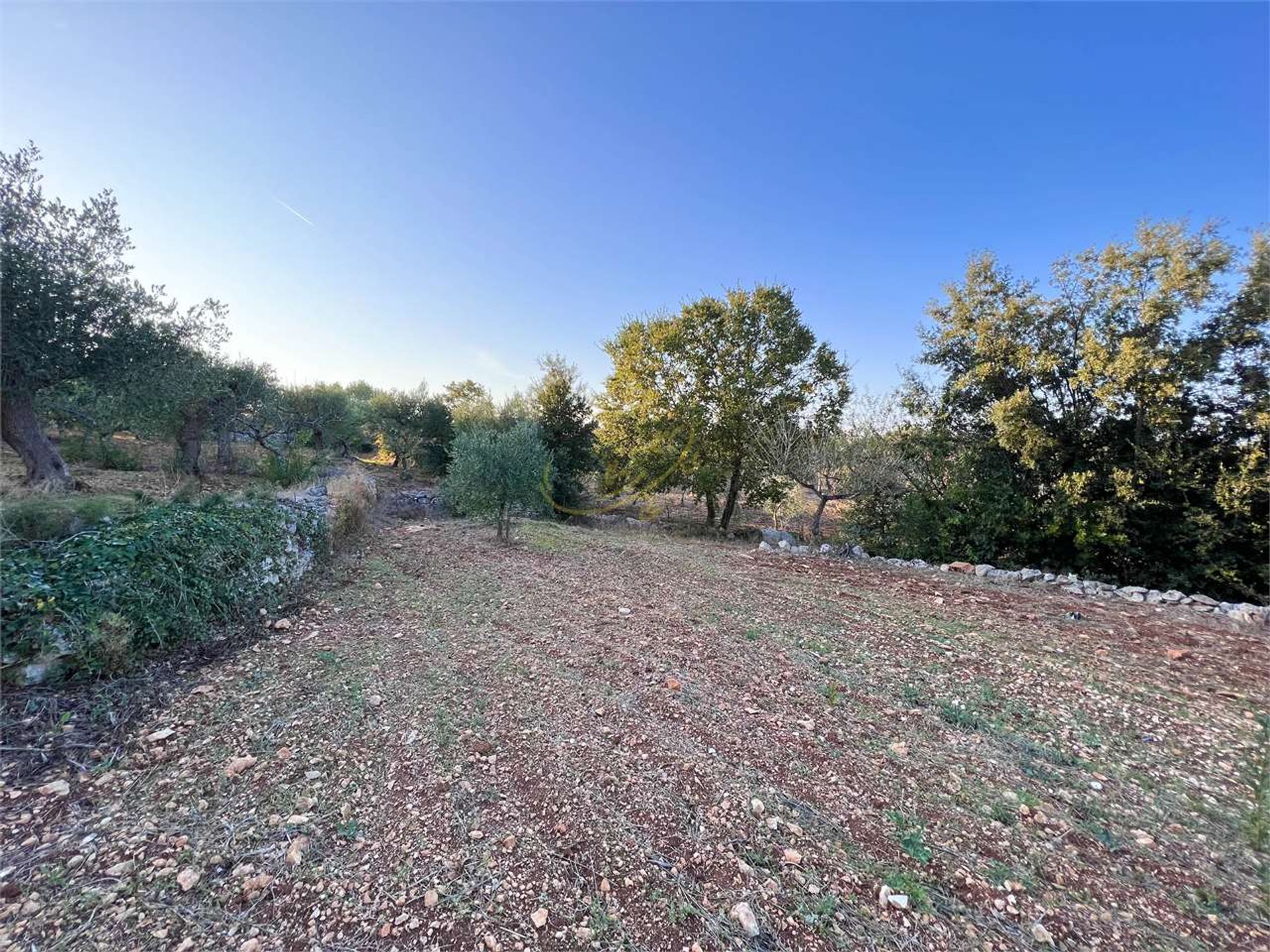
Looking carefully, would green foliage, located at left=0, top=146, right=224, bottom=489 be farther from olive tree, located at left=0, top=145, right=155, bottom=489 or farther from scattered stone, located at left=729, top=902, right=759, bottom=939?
Result: scattered stone, located at left=729, top=902, right=759, bottom=939

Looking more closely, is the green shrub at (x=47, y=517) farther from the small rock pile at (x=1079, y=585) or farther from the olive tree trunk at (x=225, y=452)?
the olive tree trunk at (x=225, y=452)

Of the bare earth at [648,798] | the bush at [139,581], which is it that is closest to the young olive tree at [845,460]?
the bare earth at [648,798]

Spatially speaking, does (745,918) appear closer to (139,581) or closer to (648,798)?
(648,798)

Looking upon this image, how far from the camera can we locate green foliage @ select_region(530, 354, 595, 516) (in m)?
14.0

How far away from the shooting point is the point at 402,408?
56.5ft

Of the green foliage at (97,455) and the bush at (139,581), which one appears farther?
the green foliage at (97,455)

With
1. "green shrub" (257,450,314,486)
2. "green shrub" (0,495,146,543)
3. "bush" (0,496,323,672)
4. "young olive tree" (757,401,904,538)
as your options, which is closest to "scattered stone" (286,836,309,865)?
"bush" (0,496,323,672)

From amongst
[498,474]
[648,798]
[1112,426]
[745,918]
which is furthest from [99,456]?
[1112,426]

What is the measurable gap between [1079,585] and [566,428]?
12.1m

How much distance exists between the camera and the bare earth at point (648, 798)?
172cm

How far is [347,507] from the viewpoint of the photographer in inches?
278

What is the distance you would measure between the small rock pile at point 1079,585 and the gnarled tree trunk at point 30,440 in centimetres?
1190

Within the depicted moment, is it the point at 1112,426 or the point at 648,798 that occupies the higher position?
the point at 1112,426

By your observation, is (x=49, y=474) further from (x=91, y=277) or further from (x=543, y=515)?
(x=543, y=515)
